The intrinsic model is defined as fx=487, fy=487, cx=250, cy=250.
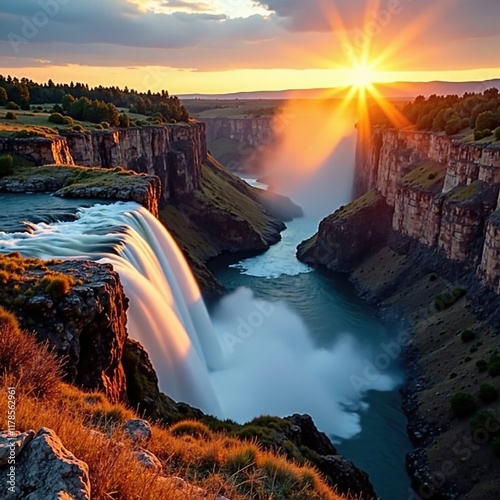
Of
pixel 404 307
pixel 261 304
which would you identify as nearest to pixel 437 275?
pixel 404 307

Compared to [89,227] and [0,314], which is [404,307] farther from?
[0,314]

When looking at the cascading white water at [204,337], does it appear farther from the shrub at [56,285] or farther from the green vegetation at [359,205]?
the green vegetation at [359,205]

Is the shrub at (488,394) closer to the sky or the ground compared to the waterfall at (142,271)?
closer to the ground

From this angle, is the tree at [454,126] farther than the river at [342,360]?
Yes

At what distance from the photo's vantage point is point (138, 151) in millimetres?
86312

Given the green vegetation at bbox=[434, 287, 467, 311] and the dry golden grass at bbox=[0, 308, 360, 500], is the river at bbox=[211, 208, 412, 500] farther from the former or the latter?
the dry golden grass at bbox=[0, 308, 360, 500]

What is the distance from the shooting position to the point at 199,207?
10762cm

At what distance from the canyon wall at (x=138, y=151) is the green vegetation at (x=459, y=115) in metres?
50.3

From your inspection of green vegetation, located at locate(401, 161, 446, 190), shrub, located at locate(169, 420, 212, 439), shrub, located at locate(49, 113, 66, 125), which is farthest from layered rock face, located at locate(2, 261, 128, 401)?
green vegetation, located at locate(401, 161, 446, 190)

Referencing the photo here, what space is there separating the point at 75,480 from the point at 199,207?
101 metres

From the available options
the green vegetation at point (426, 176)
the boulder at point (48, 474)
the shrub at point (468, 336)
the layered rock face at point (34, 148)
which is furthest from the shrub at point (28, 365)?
the green vegetation at point (426, 176)

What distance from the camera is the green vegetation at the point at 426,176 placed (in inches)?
3163

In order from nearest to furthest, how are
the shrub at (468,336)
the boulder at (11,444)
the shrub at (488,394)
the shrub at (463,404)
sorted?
the boulder at (11,444), the shrub at (463,404), the shrub at (488,394), the shrub at (468,336)

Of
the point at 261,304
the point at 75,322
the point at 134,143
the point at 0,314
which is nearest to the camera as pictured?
the point at 0,314
